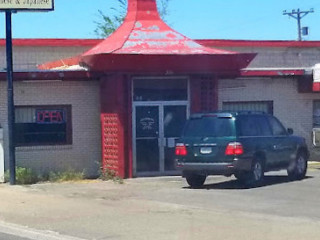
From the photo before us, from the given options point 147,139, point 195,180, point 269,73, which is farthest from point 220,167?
point 269,73

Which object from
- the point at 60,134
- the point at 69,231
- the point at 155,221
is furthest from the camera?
the point at 60,134

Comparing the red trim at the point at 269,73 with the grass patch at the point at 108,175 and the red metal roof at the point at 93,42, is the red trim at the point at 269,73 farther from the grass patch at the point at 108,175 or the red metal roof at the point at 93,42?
the grass patch at the point at 108,175

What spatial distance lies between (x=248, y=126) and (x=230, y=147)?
1.02 m

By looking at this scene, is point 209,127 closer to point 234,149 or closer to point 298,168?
point 234,149

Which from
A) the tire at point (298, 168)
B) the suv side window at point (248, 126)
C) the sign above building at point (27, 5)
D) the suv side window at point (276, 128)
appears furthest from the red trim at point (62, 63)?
the tire at point (298, 168)

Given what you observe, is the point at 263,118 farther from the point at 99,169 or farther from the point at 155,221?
the point at 155,221

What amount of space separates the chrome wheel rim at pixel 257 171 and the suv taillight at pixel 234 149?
0.91 metres

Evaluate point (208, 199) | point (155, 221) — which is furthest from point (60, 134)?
point (155, 221)

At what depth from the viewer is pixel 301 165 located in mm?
21203

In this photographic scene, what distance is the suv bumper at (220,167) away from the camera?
18656 millimetres

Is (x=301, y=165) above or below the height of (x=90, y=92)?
below

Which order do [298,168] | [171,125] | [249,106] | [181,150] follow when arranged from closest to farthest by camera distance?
[181,150]
[298,168]
[171,125]
[249,106]

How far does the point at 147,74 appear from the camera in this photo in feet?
73.8

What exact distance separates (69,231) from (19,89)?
10260 mm
